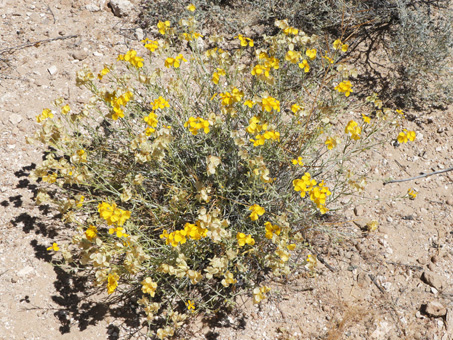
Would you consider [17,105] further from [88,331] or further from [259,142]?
[259,142]

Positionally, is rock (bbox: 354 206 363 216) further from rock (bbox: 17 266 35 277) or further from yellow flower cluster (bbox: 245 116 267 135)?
rock (bbox: 17 266 35 277)

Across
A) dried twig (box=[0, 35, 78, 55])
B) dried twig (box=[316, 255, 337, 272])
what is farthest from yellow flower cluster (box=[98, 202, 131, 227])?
dried twig (box=[0, 35, 78, 55])

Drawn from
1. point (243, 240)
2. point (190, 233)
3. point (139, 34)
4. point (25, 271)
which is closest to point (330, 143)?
point (243, 240)

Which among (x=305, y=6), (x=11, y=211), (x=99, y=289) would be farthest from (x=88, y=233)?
(x=305, y=6)

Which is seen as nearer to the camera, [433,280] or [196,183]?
[196,183]

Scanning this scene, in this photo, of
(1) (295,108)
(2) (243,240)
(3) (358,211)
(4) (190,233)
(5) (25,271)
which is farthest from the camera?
(3) (358,211)

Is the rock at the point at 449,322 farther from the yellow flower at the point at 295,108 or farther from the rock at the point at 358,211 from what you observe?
the yellow flower at the point at 295,108

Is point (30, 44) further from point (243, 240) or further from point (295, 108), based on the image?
point (243, 240)
